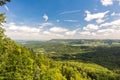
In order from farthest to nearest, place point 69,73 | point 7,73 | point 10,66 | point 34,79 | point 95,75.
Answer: point 95,75 < point 69,73 < point 34,79 < point 10,66 < point 7,73

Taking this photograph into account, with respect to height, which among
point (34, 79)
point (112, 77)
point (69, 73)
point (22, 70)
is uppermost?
point (22, 70)

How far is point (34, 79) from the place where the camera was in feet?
185

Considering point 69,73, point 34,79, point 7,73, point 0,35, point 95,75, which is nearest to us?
point 0,35

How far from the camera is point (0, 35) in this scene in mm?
26578

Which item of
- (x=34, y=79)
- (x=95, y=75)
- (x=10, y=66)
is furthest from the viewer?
(x=95, y=75)

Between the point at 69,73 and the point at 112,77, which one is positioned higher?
the point at 69,73

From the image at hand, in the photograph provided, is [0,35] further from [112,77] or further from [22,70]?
[112,77]

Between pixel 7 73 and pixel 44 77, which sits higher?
pixel 7 73

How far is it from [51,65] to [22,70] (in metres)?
80.6

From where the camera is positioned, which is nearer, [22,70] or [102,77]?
[22,70]

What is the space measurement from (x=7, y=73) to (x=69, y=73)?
273ft


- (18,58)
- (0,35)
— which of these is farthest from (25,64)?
(0,35)

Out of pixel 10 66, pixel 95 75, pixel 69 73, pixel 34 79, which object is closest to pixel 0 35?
pixel 10 66

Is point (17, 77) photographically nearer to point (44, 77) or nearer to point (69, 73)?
point (44, 77)
